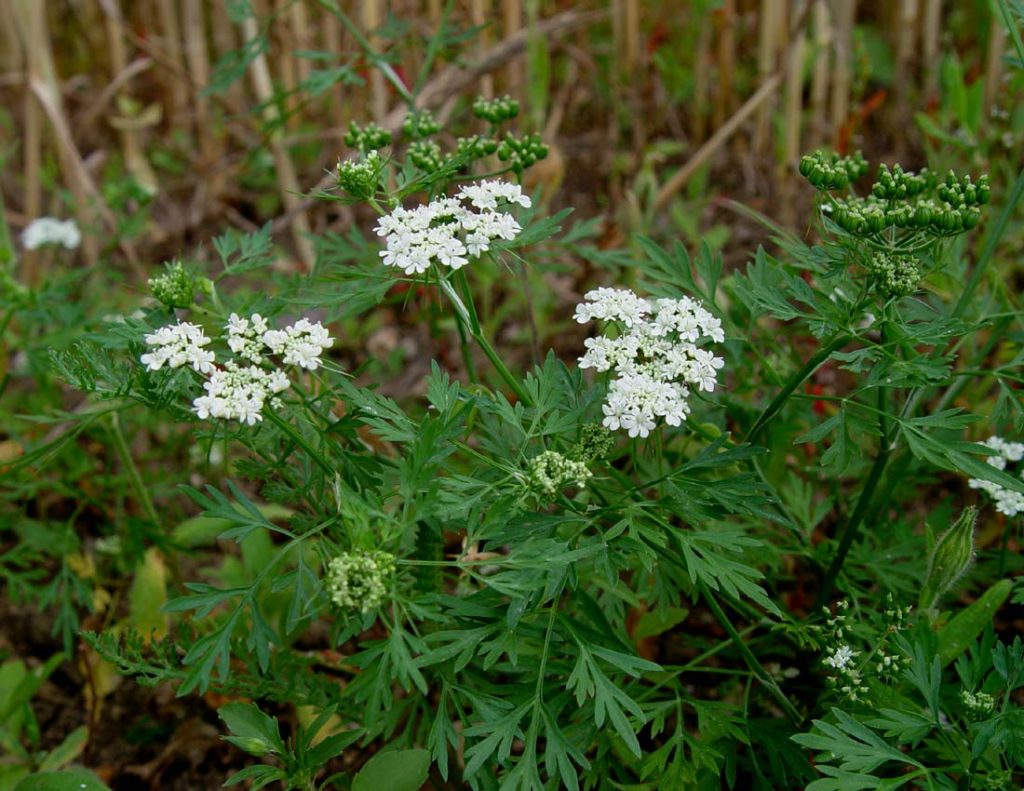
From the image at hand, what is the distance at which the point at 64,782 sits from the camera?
1.70m

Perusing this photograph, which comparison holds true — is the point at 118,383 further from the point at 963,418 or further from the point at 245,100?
the point at 245,100

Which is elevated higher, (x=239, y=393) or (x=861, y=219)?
(x=861, y=219)

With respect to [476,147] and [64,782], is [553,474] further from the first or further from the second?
[64,782]

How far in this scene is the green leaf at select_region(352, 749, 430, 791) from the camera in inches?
60.7

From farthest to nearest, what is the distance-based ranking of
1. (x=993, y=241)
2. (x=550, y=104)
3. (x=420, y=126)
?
(x=550, y=104) < (x=420, y=126) < (x=993, y=241)

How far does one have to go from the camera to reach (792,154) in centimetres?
355

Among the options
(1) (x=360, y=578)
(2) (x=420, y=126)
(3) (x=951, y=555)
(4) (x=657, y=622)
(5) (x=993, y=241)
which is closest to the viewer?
(1) (x=360, y=578)

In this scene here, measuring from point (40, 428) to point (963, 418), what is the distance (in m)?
2.40

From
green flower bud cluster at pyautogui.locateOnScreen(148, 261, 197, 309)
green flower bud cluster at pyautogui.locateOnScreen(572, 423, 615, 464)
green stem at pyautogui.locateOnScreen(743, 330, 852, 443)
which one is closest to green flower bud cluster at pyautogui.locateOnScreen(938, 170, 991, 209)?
green stem at pyautogui.locateOnScreen(743, 330, 852, 443)

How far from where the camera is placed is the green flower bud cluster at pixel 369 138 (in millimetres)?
1762

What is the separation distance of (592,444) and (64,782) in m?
1.13

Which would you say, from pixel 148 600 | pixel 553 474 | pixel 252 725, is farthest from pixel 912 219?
pixel 148 600

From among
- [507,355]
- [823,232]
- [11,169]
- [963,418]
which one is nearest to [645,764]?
[963,418]

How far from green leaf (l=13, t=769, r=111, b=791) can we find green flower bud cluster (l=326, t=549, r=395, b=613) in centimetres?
77
